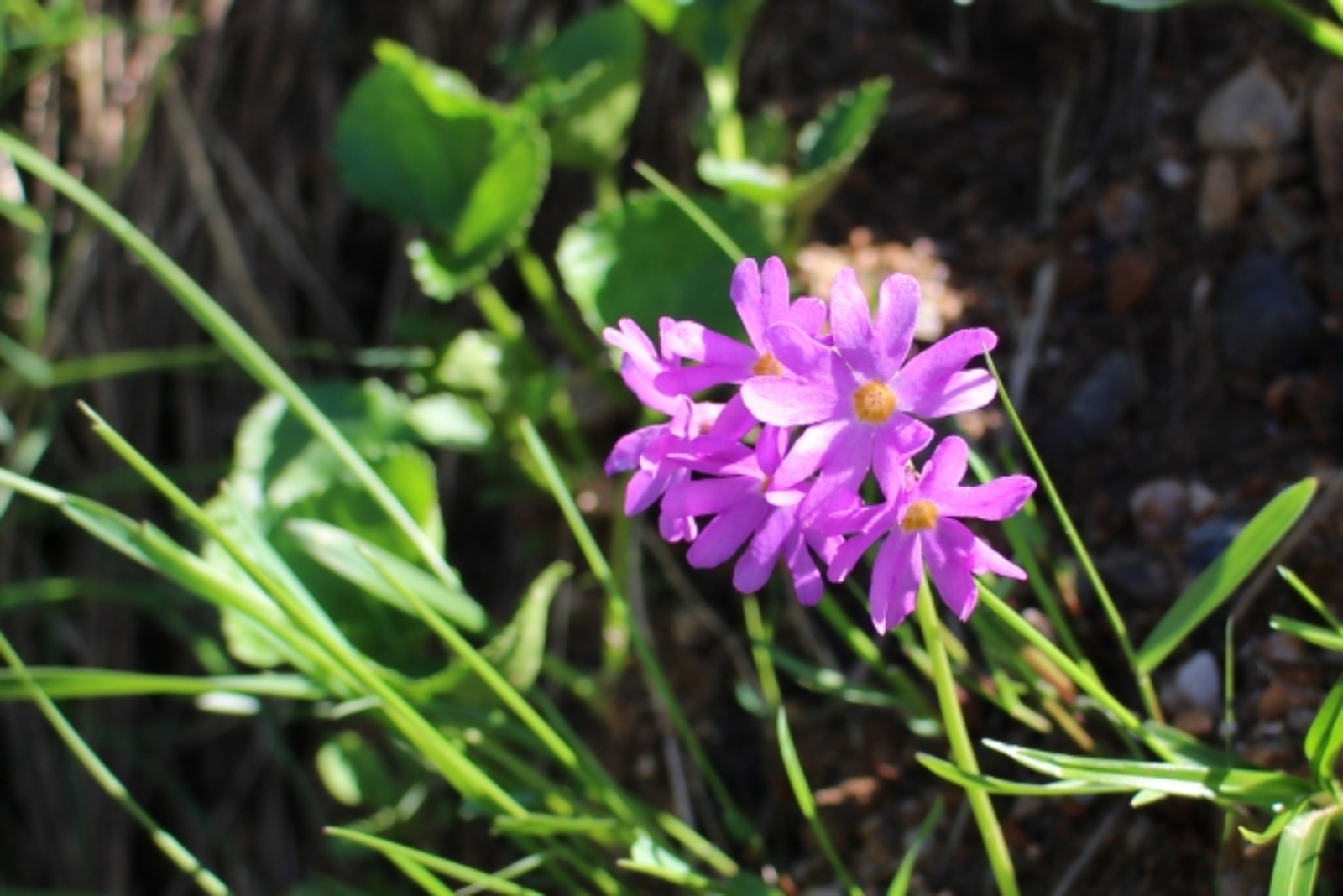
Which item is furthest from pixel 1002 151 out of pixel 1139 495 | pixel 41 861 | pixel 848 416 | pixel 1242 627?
pixel 41 861

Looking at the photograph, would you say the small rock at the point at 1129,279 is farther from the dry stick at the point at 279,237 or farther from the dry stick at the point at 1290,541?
the dry stick at the point at 279,237

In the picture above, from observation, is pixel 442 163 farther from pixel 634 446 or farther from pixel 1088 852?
pixel 1088 852

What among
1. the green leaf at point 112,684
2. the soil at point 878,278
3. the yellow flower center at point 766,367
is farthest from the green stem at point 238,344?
the yellow flower center at point 766,367

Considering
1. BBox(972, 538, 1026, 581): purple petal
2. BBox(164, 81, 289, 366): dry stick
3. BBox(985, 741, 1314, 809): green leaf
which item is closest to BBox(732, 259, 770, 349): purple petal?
BBox(972, 538, 1026, 581): purple petal

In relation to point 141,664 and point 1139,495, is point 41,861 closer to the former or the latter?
point 141,664

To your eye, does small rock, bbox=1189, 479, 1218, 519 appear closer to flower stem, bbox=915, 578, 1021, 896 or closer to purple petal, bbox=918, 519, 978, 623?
flower stem, bbox=915, 578, 1021, 896

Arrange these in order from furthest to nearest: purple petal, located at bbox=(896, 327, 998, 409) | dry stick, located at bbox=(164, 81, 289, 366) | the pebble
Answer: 1. dry stick, located at bbox=(164, 81, 289, 366)
2. the pebble
3. purple petal, located at bbox=(896, 327, 998, 409)
